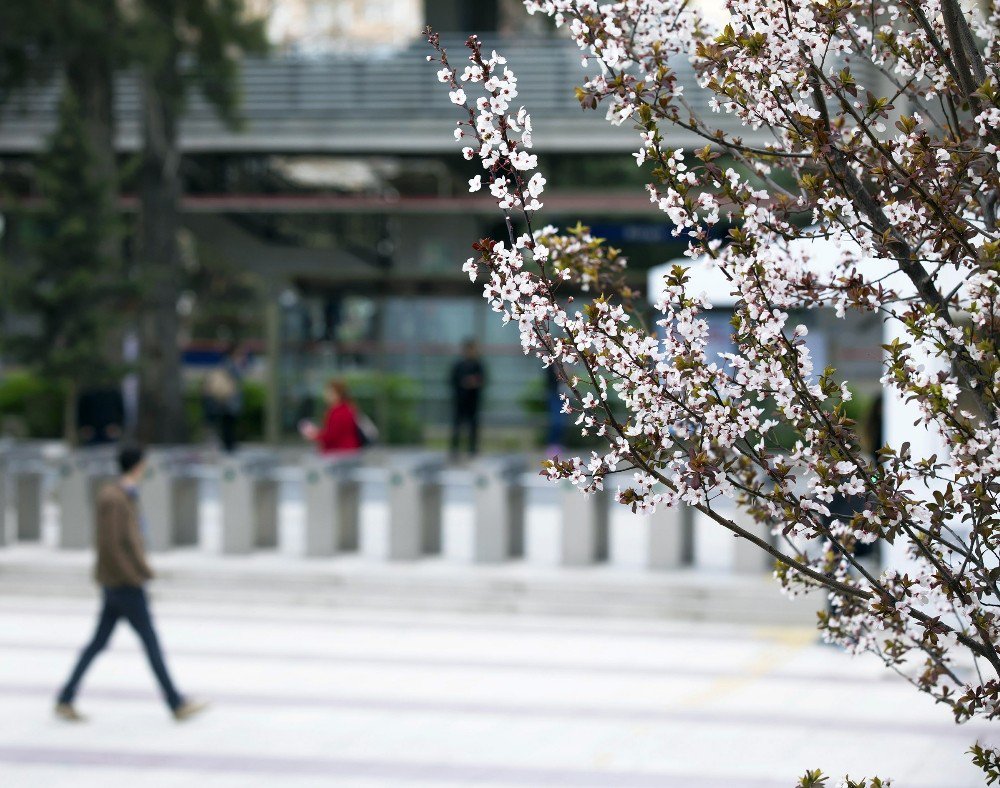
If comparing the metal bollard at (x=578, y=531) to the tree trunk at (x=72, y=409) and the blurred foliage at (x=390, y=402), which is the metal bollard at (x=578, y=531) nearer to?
the tree trunk at (x=72, y=409)

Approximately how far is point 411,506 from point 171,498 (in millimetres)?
2423

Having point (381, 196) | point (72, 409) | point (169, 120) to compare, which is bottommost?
point (72, 409)

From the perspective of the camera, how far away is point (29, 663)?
10688 mm

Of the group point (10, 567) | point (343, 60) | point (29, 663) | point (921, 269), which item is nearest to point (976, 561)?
point (921, 269)

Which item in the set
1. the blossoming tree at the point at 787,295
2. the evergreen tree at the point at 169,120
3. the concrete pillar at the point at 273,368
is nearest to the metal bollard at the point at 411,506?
the evergreen tree at the point at 169,120

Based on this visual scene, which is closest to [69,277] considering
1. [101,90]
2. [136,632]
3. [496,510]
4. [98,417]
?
[98,417]

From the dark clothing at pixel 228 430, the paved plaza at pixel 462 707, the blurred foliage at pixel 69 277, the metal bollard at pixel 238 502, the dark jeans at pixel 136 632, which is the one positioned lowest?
the paved plaza at pixel 462 707

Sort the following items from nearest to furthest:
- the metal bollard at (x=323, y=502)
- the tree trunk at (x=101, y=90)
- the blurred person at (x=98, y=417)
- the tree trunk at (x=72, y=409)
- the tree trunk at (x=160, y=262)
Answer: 1. the metal bollard at (x=323, y=502)
2. the blurred person at (x=98, y=417)
3. the tree trunk at (x=72, y=409)
4. the tree trunk at (x=101, y=90)
5. the tree trunk at (x=160, y=262)

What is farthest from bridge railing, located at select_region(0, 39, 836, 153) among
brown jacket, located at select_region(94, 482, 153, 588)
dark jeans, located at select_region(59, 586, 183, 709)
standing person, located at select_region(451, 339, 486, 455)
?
dark jeans, located at select_region(59, 586, 183, 709)

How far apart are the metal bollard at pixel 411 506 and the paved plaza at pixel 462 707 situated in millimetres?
1341

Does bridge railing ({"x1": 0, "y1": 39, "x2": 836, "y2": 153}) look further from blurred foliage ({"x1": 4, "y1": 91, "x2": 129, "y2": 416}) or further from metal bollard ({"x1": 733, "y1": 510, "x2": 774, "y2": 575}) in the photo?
metal bollard ({"x1": 733, "y1": 510, "x2": 774, "y2": 575})

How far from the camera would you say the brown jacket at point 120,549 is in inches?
352

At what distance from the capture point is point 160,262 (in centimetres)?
2411

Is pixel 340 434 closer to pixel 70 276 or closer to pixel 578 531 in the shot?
pixel 578 531
